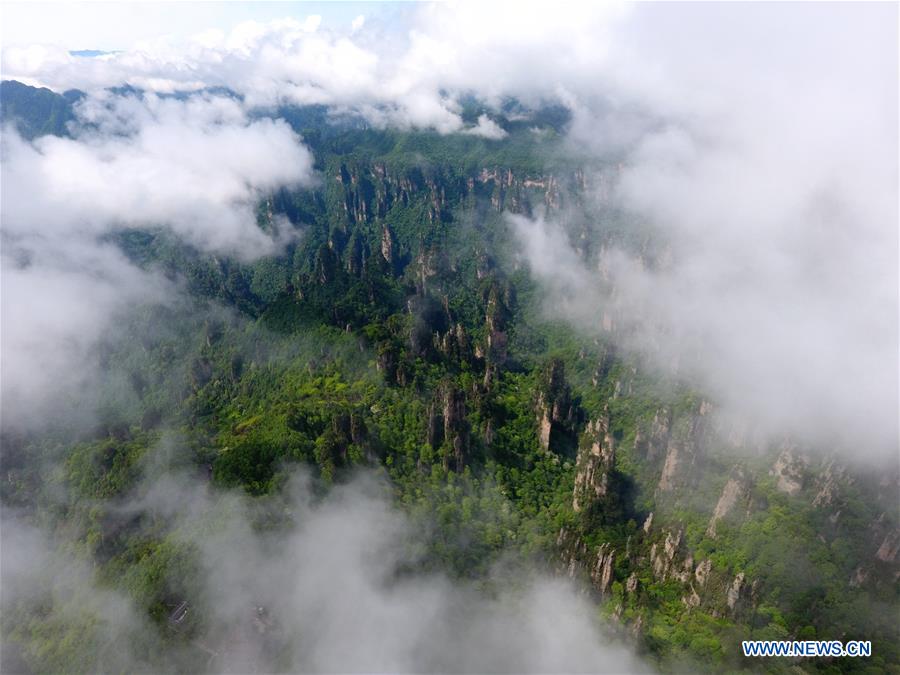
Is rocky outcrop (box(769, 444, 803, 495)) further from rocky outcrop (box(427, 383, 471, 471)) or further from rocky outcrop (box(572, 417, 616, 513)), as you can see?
rocky outcrop (box(427, 383, 471, 471))

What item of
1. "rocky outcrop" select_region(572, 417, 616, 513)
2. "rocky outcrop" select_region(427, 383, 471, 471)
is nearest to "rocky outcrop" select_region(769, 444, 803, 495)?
"rocky outcrop" select_region(572, 417, 616, 513)

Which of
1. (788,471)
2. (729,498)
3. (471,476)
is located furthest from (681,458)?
(471,476)

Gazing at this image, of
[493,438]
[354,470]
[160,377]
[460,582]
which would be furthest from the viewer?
[160,377]

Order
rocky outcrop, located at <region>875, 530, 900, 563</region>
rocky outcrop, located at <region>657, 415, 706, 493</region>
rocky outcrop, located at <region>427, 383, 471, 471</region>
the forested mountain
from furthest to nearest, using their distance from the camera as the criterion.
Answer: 1. rocky outcrop, located at <region>427, 383, 471, 471</region>
2. rocky outcrop, located at <region>657, 415, 706, 493</region>
3. the forested mountain
4. rocky outcrop, located at <region>875, 530, 900, 563</region>

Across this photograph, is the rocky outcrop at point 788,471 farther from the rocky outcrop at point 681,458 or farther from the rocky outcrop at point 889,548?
the rocky outcrop at point 889,548

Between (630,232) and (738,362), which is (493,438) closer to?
(738,362)

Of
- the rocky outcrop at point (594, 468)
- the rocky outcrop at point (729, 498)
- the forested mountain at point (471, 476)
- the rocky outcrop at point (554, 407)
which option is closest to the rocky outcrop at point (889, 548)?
the forested mountain at point (471, 476)

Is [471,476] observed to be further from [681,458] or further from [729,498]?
[729,498]

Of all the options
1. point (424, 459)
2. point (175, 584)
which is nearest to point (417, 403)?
point (424, 459)
